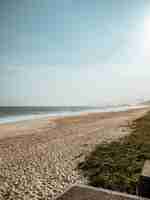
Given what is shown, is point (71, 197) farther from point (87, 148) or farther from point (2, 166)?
point (87, 148)

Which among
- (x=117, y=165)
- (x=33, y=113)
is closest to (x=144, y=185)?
(x=117, y=165)

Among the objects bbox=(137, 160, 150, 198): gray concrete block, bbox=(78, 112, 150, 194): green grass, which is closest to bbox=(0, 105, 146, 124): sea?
bbox=(78, 112, 150, 194): green grass

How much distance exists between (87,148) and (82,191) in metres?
6.65

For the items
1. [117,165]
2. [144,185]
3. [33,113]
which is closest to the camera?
[144,185]

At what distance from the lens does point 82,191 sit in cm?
288

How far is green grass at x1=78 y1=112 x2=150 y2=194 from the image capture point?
5.30 meters

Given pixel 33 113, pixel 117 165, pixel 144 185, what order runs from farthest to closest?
pixel 33 113 → pixel 117 165 → pixel 144 185

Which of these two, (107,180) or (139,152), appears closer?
(107,180)

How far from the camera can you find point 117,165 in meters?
6.61

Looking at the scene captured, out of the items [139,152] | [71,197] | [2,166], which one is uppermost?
[71,197]

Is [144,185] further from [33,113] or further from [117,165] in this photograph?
[33,113]

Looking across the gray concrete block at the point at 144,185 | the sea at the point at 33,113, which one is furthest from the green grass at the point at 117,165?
the sea at the point at 33,113

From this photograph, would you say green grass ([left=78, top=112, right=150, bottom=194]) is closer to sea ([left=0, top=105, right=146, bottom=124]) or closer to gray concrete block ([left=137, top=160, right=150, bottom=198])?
gray concrete block ([left=137, top=160, right=150, bottom=198])

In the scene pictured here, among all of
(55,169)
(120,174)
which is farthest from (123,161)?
(55,169)
